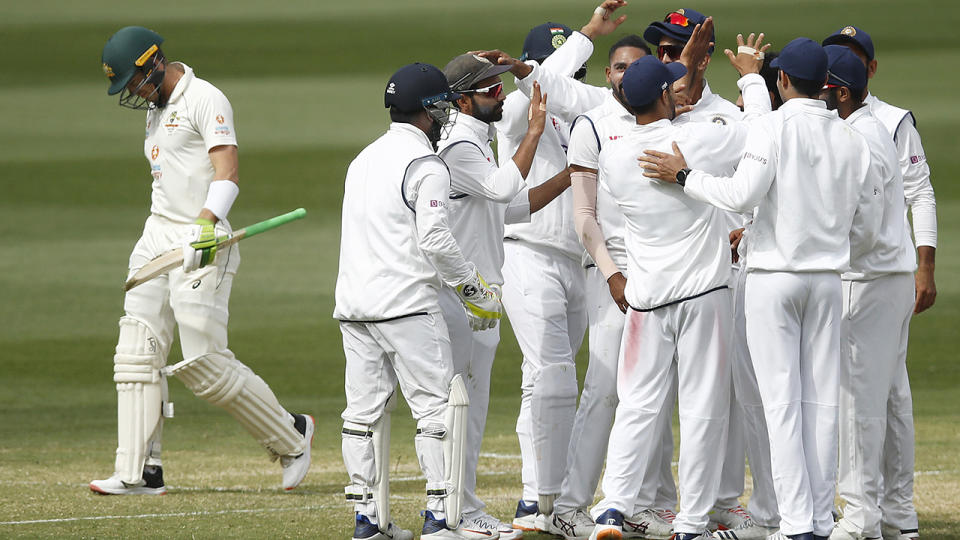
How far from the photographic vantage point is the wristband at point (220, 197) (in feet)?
20.0

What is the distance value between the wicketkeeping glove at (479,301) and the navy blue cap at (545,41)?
1608 millimetres

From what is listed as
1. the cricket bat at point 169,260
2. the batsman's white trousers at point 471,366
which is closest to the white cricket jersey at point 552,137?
the batsman's white trousers at point 471,366

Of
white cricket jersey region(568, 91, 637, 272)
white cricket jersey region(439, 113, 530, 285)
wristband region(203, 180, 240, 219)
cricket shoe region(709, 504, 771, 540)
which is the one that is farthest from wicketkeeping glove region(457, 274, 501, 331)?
wristband region(203, 180, 240, 219)

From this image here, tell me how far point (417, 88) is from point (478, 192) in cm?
46

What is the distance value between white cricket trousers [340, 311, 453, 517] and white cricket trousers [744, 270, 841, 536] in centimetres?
109

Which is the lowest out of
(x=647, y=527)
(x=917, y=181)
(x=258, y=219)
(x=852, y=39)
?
(x=647, y=527)

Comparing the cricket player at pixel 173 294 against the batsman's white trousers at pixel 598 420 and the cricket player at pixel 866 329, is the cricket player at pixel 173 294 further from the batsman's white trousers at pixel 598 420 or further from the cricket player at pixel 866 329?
the cricket player at pixel 866 329

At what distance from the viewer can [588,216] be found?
5.52 m

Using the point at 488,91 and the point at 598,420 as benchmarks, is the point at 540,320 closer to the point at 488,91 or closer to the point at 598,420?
the point at 598,420

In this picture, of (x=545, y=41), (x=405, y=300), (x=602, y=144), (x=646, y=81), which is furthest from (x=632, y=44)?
(x=405, y=300)

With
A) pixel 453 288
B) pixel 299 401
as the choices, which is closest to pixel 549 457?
pixel 453 288

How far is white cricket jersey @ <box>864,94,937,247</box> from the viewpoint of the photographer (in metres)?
5.61

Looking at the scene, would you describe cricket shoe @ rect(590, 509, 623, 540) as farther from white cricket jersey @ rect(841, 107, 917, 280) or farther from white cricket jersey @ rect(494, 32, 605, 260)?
white cricket jersey @ rect(494, 32, 605, 260)

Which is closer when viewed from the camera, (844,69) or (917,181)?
(844,69)
